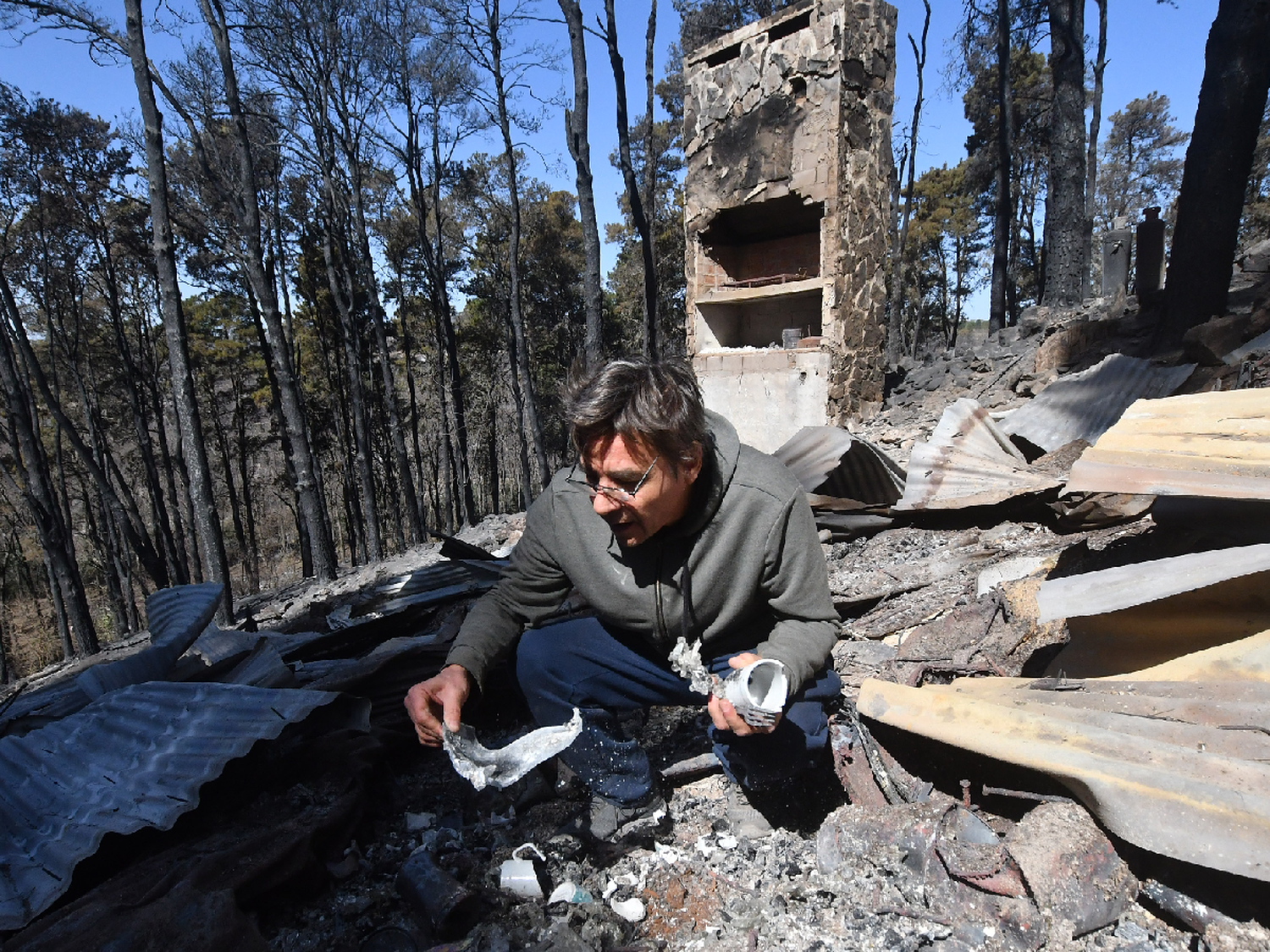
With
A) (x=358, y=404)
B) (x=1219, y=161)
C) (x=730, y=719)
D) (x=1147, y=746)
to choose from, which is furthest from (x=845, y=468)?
(x=358, y=404)

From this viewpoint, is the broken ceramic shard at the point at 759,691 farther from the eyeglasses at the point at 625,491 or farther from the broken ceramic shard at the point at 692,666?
the eyeglasses at the point at 625,491

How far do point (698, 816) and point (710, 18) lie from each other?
19259 mm

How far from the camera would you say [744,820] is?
205 cm

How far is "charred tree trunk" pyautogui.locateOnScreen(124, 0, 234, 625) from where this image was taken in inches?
281

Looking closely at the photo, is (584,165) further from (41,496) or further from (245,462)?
(245,462)

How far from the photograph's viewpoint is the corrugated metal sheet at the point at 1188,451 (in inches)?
77.2

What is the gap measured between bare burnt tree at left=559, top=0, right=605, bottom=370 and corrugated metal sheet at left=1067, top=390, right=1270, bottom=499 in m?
7.63

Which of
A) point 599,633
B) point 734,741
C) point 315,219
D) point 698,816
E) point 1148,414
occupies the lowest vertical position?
point 698,816

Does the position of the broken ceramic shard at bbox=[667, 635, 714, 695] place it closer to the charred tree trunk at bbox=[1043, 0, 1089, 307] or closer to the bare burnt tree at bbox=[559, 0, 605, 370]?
the bare burnt tree at bbox=[559, 0, 605, 370]

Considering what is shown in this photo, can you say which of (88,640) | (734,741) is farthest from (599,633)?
(88,640)

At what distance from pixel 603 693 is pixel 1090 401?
4.19 meters

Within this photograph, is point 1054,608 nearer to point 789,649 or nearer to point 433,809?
point 789,649

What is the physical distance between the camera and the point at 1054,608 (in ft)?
6.06

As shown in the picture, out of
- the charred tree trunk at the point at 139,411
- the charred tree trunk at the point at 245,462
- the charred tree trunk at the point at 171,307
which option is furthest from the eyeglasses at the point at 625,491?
the charred tree trunk at the point at 245,462
